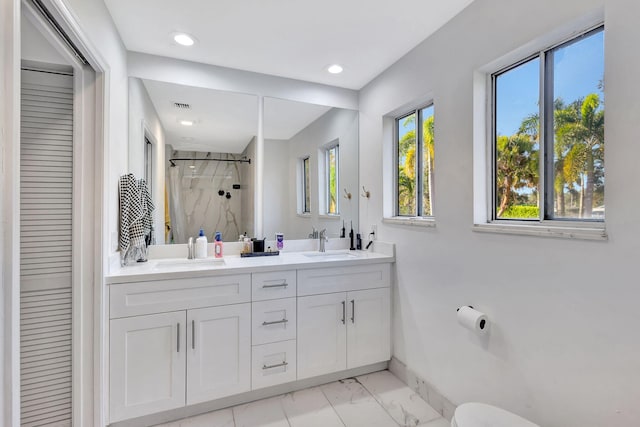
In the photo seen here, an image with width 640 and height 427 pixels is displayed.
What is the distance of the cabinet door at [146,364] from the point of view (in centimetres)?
174

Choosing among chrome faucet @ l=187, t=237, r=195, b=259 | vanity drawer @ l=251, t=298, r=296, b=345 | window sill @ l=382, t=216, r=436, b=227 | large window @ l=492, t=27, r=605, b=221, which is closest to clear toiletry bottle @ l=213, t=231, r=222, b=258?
chrome faucet @ l=187, t=237, r=195, b=259

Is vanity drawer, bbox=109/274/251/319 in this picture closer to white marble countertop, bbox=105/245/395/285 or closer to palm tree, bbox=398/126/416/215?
white marble countertop, bbox=105/245/395/285

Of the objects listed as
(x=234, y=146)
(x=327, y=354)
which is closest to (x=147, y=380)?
(x=327, y=354)

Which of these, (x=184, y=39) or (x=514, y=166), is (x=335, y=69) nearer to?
(x=184, y=39)

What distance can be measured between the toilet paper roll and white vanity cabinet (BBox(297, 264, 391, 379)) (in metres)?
0.77

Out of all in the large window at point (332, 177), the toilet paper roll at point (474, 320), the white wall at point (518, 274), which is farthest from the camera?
the large window at point (332, 177)

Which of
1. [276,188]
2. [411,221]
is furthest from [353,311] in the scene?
[276,188]

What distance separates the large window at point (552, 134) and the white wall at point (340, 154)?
4.36ft

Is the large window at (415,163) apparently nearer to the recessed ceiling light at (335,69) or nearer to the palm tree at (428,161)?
the palm tree at (428,161)

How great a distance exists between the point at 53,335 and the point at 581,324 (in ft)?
7.83

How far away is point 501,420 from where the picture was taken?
137 centimetres

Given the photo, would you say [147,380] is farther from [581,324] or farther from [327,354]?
[581,324]

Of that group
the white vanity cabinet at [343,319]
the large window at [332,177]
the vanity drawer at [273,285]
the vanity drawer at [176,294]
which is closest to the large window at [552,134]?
the white vanity cabinet at [343,319]

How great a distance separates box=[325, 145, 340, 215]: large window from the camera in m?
2.93
